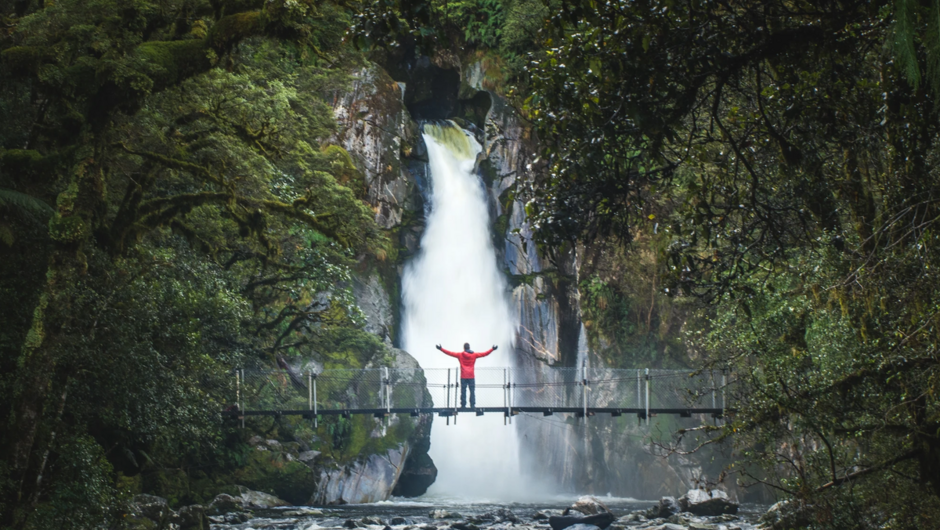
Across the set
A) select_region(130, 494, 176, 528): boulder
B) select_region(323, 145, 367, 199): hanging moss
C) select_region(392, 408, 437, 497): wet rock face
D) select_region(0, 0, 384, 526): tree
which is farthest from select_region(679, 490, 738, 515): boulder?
select_region(130, 494, 176, 528): boulder

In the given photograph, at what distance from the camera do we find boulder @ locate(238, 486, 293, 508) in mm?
16781

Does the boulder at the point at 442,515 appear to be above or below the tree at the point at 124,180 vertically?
below

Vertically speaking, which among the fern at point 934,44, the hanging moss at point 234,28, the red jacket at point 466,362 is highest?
the hanging moss at point 234,28

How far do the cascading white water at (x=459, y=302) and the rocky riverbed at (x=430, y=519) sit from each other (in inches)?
320

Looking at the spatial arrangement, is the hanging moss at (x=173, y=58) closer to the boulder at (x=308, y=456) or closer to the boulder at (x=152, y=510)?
the boulder at (x=152, y=510)

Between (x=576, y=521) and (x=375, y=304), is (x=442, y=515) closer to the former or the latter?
(x=576, y=521)

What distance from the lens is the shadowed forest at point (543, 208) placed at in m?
4.89

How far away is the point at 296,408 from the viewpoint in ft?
58.5

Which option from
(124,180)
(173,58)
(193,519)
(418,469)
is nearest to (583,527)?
(193,519)

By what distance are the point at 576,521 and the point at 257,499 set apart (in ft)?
21.6

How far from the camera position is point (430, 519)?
665 inches

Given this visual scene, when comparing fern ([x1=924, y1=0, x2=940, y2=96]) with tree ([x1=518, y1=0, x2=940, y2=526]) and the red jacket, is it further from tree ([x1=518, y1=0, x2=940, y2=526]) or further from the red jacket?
the red jacket

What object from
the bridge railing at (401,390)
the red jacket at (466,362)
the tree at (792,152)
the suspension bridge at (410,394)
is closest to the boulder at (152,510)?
the suspension bridge at (410,394)

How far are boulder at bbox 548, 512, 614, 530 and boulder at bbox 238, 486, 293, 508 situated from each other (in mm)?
5845
